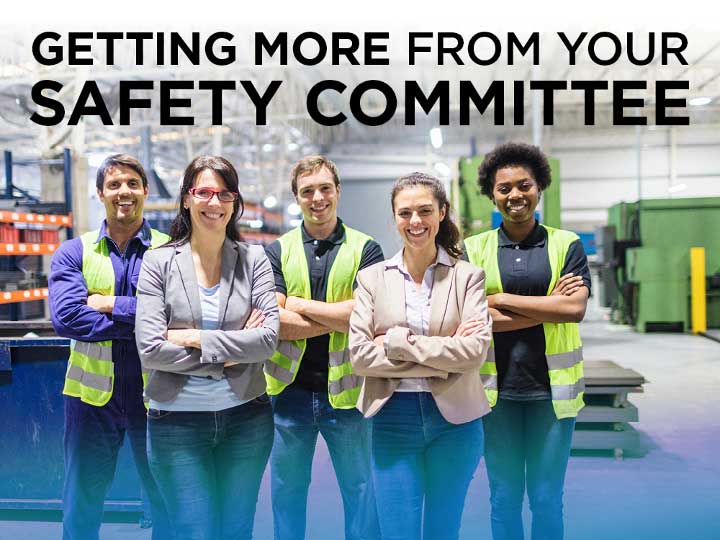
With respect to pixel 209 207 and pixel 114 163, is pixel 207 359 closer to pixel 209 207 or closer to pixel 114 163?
pixel 209 207

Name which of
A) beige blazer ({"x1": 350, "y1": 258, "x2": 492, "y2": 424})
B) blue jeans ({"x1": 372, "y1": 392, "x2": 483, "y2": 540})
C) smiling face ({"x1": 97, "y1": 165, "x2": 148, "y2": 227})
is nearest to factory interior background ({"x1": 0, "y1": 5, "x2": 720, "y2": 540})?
beige blazer ({"x1": 350, "y1": 258, "x2": 492, "y2": 424})

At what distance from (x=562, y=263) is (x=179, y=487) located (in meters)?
1.49

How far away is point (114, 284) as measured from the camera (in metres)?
2.33

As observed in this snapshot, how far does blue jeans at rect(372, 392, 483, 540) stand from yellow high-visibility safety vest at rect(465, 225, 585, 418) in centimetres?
34

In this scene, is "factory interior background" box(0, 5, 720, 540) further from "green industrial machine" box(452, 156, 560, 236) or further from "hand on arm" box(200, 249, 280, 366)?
"hand on arm" box(200, 249, 280, 366)

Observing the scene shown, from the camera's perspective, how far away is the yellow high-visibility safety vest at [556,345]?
2.20 meters

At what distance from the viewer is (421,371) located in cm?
191

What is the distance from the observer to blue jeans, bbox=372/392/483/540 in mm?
1924

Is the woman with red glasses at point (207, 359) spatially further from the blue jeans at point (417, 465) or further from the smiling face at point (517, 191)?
the smiling face at point (517, 191)

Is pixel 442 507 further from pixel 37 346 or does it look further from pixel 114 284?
pixel 37 346

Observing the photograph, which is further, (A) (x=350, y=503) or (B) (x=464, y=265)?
(A) (x=350, y=503)

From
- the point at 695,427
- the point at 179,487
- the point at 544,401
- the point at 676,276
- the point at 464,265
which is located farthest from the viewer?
the point at 676,276

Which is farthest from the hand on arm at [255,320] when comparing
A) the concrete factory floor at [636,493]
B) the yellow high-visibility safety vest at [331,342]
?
the concrete factory floor at [636,493]

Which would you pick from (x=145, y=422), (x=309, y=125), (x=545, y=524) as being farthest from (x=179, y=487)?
(x=309, y=125)
